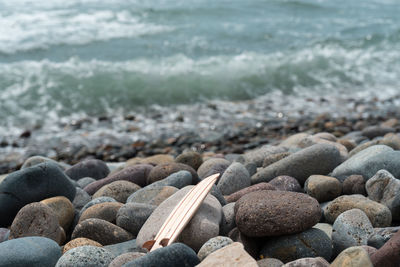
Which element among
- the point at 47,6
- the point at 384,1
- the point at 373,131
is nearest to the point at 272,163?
the point at 373,131

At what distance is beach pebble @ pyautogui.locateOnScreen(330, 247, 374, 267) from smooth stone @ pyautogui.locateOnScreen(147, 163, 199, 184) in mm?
1760

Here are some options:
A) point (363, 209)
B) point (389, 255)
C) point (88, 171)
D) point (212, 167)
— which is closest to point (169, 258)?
point (389, 255)

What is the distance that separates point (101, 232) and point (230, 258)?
97 centimetres

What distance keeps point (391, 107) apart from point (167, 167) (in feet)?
18.5

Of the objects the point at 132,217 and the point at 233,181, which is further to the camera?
the point at 233,181

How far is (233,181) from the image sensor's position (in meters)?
3.34

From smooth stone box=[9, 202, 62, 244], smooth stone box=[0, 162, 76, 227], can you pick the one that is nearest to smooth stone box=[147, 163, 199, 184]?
smooth stone box=[0, 162, 76, 227]

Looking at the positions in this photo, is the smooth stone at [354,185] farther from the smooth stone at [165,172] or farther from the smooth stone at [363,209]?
the smooth stone at [165,172]

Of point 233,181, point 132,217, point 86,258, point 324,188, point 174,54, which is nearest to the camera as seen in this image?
point 86,258

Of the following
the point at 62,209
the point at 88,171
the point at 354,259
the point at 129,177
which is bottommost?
the point at 88,171

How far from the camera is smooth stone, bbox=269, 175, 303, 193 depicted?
10.3 feet

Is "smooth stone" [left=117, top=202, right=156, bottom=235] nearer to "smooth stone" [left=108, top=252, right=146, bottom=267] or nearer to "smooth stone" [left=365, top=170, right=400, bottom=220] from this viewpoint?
"smooth stone" [left=108, top=252, right=146, bottom=267]

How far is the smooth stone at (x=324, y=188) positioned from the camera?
119 inches

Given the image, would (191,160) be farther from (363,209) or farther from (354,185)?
(363,209)
